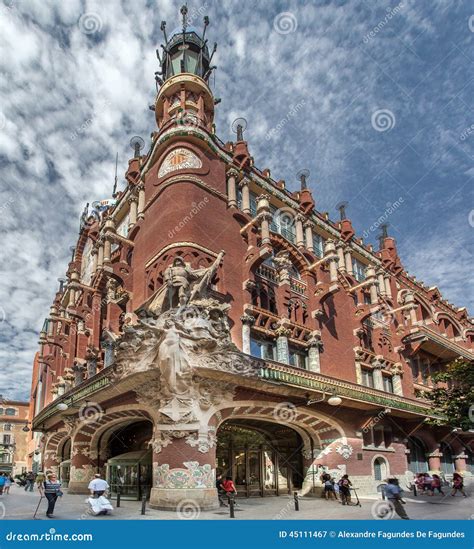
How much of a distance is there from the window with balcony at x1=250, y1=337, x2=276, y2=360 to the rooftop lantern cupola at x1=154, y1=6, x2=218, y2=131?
13697 mm

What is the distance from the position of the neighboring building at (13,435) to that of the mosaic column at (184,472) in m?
62.2

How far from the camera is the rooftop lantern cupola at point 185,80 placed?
2967 centimetres

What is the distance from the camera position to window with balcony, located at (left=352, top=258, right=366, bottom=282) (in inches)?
1475

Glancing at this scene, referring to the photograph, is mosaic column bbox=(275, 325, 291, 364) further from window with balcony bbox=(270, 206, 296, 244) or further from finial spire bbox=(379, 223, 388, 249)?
finial spire bbox=(379, 223, 388, 249)

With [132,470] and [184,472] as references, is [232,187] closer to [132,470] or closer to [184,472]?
[132,470]

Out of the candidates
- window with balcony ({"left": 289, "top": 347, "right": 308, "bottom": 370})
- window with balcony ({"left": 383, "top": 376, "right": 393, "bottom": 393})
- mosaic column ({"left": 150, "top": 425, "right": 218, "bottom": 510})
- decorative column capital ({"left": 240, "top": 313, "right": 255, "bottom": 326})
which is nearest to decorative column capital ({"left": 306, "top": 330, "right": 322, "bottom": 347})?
window with balcony ({"left": 289, "top": 347, "right": 308, "bottom": 370})

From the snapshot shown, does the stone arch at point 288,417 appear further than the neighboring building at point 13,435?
No

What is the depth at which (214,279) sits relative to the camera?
2339 centimetres

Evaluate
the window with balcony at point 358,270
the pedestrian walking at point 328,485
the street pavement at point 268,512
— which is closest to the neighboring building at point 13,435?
the window with balcony at point 358,270

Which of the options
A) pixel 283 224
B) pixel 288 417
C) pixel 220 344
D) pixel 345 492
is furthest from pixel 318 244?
pixel 345 492

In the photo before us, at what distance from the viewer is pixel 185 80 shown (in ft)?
99.6

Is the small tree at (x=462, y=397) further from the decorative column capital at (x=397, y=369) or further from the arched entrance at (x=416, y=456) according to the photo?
the decorative column capital at (x=397, y=369)

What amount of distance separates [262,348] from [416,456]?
52.5 ft

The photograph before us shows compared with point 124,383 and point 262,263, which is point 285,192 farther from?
point 124,383
